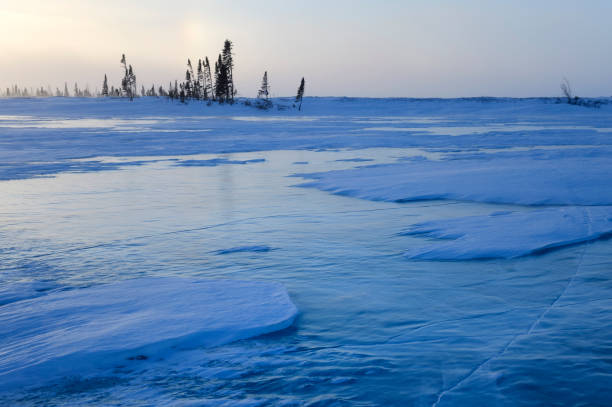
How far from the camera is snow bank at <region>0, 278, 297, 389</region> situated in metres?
3.22

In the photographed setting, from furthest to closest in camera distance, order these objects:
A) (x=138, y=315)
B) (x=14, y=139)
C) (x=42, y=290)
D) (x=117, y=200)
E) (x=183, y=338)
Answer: (x=14, y=139)
(x=117, y=200)
(x=42, y=290)
(x=138, y=315)
(x=183, y=338)

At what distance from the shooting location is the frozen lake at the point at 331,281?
2953 millimetres

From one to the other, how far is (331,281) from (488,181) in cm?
577

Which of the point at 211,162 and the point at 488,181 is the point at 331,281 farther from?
the point at 211,162

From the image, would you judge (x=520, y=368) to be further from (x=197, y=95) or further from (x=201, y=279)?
(x=197, y=95)

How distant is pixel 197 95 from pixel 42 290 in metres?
69.0

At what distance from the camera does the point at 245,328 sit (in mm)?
3678

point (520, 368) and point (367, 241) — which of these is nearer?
point (520, 368)

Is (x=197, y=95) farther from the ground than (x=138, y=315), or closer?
farther from the ground

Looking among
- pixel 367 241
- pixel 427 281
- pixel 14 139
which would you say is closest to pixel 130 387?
pixel 427 281

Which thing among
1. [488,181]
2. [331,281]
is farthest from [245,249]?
[488,181]

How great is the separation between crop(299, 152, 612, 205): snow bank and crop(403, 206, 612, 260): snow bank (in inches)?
47.2

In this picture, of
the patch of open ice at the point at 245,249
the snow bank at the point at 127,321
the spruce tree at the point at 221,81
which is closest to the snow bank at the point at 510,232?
the patch of open ice at the point at 245,249

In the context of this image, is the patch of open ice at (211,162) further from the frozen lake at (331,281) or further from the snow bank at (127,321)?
the snow bank at (127,321)
